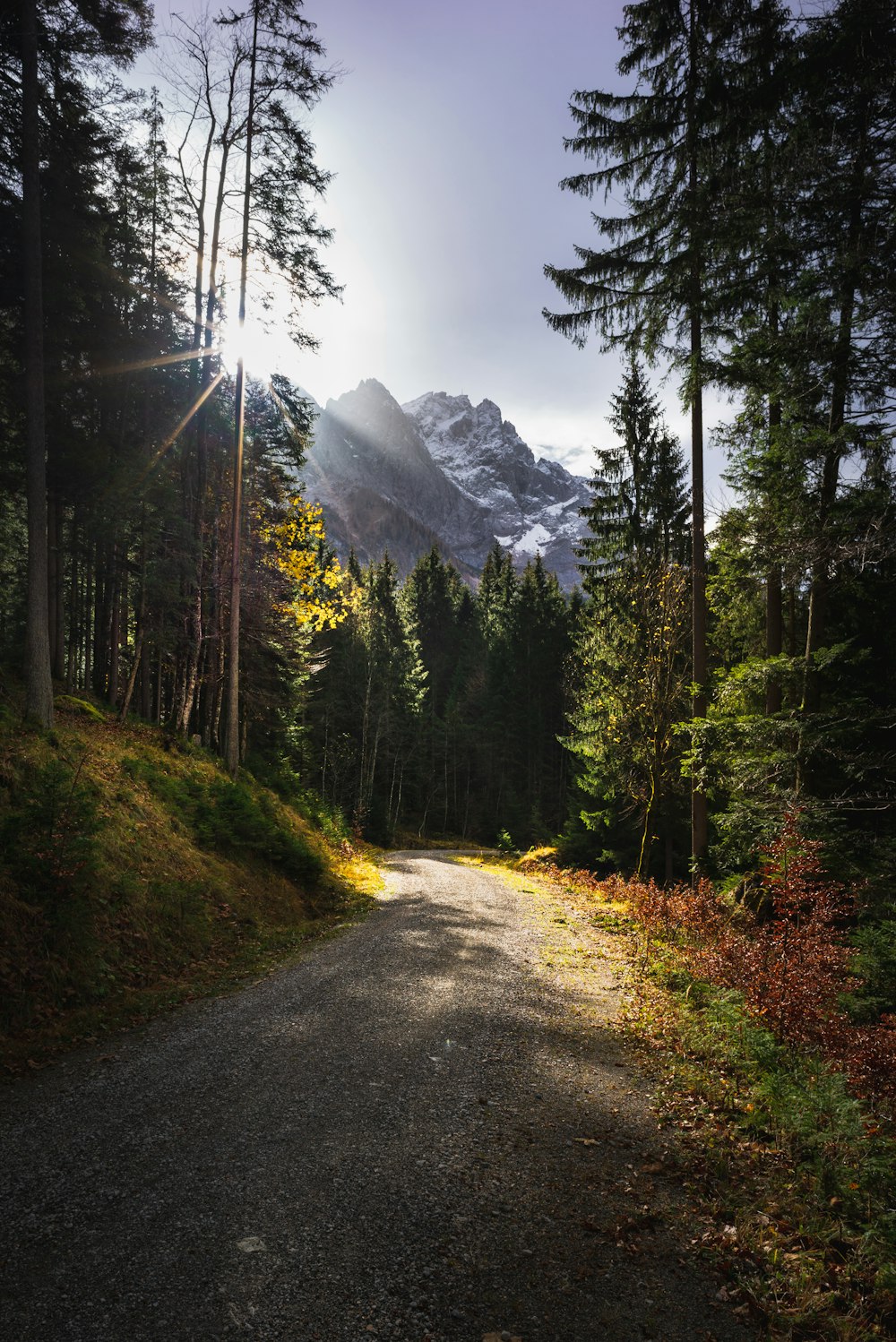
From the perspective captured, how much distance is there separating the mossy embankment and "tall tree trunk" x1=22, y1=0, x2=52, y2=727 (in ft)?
4.63

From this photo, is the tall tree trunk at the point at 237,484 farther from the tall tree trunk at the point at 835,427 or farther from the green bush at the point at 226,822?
the tall tree trunk at the point at 835,427

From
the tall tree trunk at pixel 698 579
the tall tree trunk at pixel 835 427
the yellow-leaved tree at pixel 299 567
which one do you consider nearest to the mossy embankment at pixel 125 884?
the yellow-leaved tree at pixel 299 567

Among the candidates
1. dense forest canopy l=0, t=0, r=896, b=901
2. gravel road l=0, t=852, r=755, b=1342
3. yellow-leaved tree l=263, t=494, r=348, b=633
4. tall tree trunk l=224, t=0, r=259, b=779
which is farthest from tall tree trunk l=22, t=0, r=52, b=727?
yellow-leaved tree l=263, t=494, r=348, b=633

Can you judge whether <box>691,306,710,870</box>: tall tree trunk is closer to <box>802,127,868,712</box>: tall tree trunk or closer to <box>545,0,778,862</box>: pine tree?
<box>545,0,778,862</box>: pine tree

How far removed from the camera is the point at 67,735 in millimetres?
10070

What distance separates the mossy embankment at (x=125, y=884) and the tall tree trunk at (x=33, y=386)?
1411 millimetres

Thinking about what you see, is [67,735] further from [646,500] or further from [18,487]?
[646,500]

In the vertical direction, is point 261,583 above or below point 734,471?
below

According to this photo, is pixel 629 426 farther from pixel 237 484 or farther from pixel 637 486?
pixel 237 484

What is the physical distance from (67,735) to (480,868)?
17040mm

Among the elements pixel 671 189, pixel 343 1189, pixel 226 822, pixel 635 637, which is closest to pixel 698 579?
pixel 635 637

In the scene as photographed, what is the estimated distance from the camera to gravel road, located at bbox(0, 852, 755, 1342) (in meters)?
2.81

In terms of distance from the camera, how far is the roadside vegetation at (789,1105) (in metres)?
3.20

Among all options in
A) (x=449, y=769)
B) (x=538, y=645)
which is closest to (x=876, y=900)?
(x=538, y=645)
